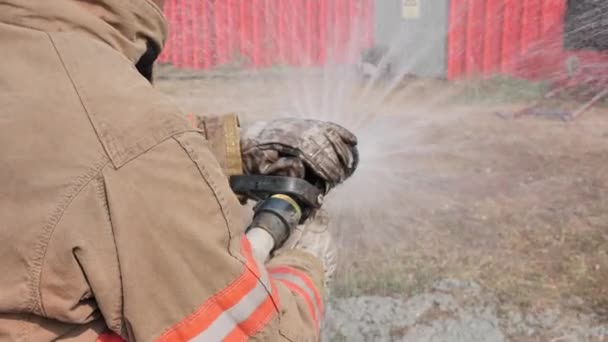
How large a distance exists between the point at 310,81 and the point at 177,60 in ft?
8.41

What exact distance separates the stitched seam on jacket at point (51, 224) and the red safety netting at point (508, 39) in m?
7.40

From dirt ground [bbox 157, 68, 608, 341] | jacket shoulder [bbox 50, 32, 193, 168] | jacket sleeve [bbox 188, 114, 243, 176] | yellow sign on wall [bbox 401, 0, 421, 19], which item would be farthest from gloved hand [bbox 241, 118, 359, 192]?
yellow sign on wall [bbox 401, 0, 421, 19]

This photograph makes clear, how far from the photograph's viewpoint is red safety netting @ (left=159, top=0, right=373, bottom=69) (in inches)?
328

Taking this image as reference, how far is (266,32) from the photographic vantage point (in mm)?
8961

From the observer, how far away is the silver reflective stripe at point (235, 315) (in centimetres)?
123

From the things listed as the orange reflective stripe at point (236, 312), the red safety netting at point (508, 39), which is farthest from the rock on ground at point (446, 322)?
the red safety netting at point (508, 39)

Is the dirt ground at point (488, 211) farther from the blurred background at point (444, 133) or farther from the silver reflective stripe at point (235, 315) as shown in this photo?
the silver reflective stripe at point (235, 315)

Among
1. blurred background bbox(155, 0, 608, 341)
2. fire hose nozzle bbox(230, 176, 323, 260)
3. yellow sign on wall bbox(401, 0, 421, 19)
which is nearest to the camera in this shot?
fire hose nozzle bbox(230, 176, 323, 260)

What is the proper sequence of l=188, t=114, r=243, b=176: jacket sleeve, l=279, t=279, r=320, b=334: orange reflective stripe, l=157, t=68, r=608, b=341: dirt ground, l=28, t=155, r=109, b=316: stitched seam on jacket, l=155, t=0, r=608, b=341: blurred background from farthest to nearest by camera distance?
l=157, t=68, r=608, b=341: dirt ground < l=155, t=0, r=608, b=341: blurred background < l=188, t=114, r=243, b=176: jacket sleeve < l=279, t=279, r=320, b=334: orange reflective stripe < l=28, t=155, r=109, b=316: stitched seam on jacket

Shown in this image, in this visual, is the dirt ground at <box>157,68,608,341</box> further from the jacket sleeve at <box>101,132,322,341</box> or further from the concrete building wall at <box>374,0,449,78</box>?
the jacket sleeve at <box>101,132,322,341</box>

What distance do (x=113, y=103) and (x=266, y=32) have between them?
801 cm

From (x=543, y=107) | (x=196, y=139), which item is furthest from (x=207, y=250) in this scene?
(x=543, y=107)

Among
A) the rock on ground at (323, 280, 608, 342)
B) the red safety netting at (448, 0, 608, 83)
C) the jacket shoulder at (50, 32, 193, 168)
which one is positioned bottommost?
the rock on ground at (323, 280, 608, 342)

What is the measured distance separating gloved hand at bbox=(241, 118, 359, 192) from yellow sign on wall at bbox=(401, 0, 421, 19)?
6291mm
